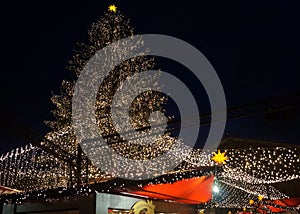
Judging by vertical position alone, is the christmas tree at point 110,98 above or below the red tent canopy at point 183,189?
above

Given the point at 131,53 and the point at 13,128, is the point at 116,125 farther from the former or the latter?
the point at 13,128

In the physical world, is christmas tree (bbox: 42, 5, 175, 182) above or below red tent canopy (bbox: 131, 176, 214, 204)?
above

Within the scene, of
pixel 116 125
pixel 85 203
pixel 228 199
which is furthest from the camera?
pixel 116 125

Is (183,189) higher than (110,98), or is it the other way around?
(110,98)

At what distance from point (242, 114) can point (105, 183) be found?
411cm

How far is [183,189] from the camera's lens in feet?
20.9

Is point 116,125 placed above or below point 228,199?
above

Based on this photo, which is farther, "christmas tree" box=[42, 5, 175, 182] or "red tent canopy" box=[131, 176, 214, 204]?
"christmas tree" box=[42, 5, 175, 182]

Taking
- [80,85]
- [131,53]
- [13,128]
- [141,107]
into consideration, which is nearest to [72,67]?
[80,85]

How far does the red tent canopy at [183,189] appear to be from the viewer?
19.4 ft

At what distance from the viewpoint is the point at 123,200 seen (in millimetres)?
6648

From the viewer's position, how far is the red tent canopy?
5921 mm

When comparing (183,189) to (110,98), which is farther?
(110,98)

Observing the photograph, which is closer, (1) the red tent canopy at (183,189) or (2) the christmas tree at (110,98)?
(1) the red tent canopy at (183,189)
